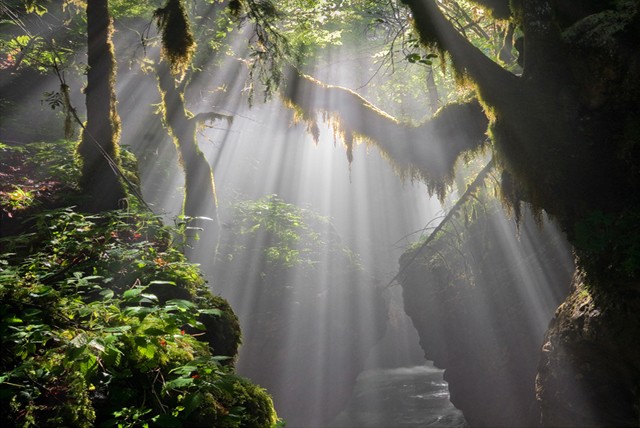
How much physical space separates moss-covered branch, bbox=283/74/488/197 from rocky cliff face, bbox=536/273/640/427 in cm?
288

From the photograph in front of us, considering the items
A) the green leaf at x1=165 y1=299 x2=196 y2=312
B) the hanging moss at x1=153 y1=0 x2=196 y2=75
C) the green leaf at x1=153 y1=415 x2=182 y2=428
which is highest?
the hanging moss at x1=153 y1=0 x2=196 y2=75

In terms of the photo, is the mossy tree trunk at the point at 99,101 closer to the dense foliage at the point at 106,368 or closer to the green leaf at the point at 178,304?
the dense foliage at the point at 106,368

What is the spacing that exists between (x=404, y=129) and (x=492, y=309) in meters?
7.49

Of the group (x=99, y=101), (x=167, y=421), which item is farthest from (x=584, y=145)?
(x=99, y=101)

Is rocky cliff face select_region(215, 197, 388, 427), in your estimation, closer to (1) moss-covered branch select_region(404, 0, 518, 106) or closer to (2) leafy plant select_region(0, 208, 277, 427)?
(1) moss-covered branch select_region(404, 0, 518, 106)

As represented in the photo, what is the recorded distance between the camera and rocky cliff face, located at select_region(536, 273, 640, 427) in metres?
4.45

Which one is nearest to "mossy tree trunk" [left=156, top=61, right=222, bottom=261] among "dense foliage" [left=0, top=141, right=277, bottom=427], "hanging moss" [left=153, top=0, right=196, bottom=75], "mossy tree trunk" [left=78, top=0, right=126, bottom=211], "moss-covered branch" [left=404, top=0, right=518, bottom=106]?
"hanging moss" [left=153, top=0, right=196, bottom=75]

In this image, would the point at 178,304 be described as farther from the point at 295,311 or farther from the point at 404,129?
the point at 295,311

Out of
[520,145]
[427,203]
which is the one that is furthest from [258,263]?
[427,203]

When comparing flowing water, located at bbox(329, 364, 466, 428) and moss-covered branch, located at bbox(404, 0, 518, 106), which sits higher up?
moss-covered branch, located at bbox(404, 0, 518, 106)

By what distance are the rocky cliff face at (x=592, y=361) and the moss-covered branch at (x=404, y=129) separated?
9.43 ft

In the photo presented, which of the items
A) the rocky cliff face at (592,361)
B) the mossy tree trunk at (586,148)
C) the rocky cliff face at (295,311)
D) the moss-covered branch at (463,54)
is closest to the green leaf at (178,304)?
the mossy tree trunk at (586,148)

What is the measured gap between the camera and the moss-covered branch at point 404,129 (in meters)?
6.91

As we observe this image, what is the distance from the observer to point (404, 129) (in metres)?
7.69
